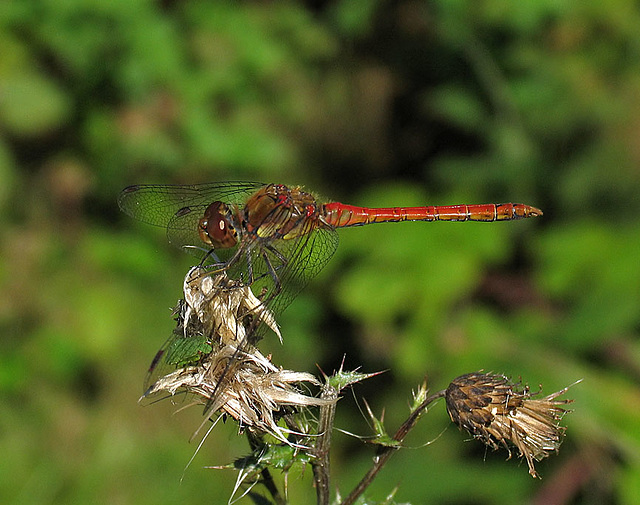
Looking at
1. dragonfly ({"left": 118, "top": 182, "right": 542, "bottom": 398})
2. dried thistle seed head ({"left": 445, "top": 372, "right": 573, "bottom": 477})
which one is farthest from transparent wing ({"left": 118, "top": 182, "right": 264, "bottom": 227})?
dried thistle seed head ({"left": 445, "top": 372, "right": 573, "bottom": 477})

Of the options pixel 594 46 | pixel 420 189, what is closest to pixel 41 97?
pixel 420 189

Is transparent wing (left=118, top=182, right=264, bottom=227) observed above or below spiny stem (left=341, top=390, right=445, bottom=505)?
above

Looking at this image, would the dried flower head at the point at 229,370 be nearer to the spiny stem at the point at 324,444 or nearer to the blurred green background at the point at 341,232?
the spiny stem at the point at 324,444

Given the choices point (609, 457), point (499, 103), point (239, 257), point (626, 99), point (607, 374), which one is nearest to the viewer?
point (239, 257)

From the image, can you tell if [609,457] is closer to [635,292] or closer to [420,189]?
[635,292]

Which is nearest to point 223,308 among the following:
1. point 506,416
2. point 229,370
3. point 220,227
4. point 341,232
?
point 229,370

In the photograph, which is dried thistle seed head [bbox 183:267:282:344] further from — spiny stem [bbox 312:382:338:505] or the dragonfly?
spiny stem [bbox 312:382:338:505]

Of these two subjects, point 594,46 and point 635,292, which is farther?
point 594,46
